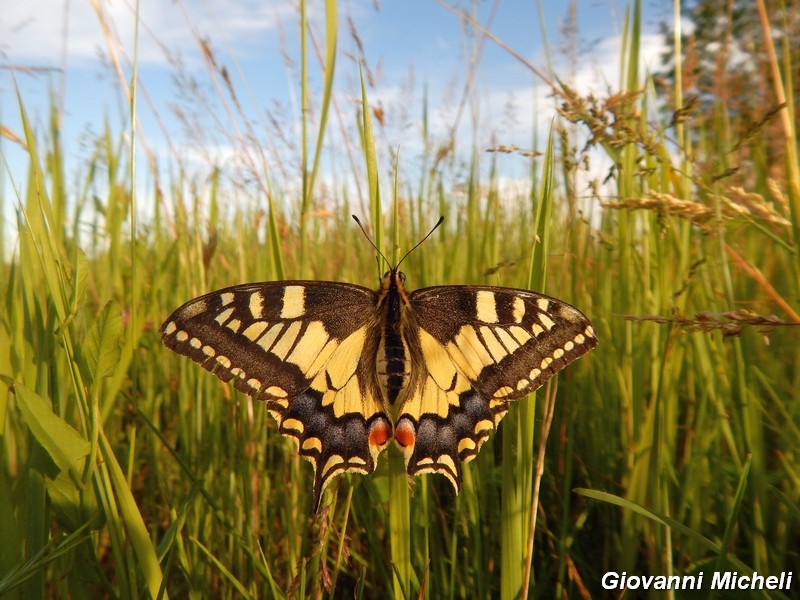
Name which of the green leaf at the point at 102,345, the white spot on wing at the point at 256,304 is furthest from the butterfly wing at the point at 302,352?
the green leaf at the point at 102,345

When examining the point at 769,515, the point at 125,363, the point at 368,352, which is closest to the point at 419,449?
the point at 368,352

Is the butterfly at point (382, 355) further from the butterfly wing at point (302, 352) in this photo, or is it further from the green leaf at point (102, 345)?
the green leaf at point (102, 345)

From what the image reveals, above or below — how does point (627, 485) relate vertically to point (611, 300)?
below

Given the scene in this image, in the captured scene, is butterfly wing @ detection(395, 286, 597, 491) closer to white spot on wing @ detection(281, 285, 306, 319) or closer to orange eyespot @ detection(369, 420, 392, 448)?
orange eyespot @ detection(369, 420, 392, 448)

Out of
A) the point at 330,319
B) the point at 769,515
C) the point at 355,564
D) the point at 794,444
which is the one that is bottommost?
the point at 355,564

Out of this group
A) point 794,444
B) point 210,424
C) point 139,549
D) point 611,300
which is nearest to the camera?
point 139,549

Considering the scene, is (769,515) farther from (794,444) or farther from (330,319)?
(330,319)

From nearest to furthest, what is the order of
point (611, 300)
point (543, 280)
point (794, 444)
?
point (543, 280)
point (794, 444)
point (611, 300)
